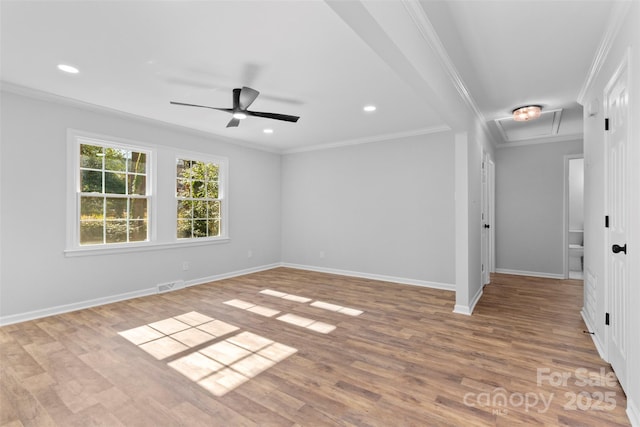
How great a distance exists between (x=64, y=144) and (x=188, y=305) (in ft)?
8.38

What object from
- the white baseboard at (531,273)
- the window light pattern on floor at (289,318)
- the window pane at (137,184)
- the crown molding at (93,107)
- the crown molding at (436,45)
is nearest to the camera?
the crown molding at (436,45)

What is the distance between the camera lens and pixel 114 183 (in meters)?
4.36

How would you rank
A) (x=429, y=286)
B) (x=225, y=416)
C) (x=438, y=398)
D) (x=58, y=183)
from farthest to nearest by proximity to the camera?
(x=429, y=286)
(x=58, y=183)
(x=438, y=398)
(x=225, y=416)

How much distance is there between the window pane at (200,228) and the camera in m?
5.39

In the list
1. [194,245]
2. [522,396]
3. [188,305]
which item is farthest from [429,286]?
[194,245]

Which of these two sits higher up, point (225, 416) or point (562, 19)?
point (562, 19)

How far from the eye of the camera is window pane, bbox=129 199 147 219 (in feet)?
14.9

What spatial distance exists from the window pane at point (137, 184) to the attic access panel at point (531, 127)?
5.50m

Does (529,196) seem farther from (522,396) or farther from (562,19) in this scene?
(522,396)

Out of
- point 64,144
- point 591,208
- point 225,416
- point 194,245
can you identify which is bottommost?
point 225,416

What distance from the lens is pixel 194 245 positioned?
207 inches

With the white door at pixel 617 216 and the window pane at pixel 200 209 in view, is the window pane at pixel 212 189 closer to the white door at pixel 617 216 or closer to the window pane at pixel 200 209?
the window pane at pixel 200 209

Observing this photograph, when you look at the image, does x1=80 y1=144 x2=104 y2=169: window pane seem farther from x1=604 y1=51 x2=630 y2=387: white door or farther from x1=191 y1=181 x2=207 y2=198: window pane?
x1=604 y1=51 x2=630 y2=387: white door

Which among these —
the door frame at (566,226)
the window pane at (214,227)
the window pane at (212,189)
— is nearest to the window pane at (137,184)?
the window pane at (212,189)
